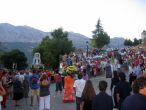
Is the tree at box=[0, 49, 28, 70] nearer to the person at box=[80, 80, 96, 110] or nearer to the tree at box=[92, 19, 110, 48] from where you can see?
the tree at box=[92, 19, 110, 48]

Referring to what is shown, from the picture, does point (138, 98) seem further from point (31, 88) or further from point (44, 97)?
point (31, 88)

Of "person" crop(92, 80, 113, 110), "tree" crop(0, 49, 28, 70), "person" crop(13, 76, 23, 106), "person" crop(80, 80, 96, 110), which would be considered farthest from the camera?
"tree" crop(0, 49, 28, 70)

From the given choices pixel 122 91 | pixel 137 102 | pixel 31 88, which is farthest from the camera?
pixel 31 88

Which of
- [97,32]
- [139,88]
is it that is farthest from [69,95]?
[97,32]

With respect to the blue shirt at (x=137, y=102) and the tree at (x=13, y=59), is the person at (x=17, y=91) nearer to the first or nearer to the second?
the blue shirt at (x=137, y=102)

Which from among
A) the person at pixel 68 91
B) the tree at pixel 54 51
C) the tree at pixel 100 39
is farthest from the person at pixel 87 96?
the tree at pixel 100 39

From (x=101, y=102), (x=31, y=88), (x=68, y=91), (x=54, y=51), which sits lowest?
(x=68, y=91)

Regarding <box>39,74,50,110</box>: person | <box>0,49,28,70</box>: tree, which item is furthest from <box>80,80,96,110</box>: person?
<box>0,49,28,70</box>: tree

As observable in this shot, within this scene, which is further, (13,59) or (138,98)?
(13,59)

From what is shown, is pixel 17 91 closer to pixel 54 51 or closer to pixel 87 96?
pixel 87 96

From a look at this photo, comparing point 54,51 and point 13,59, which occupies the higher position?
point 54,51

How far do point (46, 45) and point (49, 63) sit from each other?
646 centimetres

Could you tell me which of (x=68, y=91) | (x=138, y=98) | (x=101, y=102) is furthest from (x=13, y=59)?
(x=138, y=98)

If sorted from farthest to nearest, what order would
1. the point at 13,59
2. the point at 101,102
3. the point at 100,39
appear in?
the point at 100,39 < the point at 13,59 < the point at 101,102
